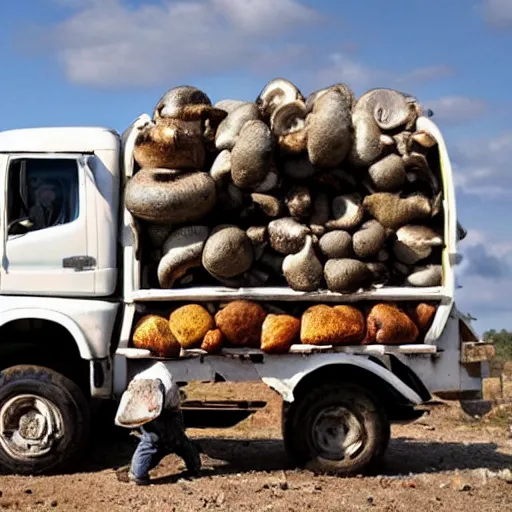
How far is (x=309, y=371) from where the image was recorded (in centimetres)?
892

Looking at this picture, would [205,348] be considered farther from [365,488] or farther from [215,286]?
[365,488]

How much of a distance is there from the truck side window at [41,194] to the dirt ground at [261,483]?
2.01 meters

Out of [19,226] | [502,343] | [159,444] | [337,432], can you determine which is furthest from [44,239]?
[502,343]

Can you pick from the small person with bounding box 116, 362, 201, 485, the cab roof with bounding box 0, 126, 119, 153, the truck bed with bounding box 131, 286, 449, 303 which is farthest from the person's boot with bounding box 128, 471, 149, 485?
the cab roof with bounding box 0, 126, 119, 153

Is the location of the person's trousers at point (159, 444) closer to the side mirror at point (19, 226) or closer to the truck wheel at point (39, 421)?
the truck wheel at point (39, 421)

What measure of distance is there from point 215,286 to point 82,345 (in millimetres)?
1271

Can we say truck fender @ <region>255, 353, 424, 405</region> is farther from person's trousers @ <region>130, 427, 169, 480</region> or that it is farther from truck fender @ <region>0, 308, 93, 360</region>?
truck fender @ <region>0, 308, 93, 360</region>

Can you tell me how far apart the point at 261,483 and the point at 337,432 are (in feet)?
3.10

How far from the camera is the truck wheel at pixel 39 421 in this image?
8992 millimetres

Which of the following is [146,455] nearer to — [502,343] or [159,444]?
[159,444]

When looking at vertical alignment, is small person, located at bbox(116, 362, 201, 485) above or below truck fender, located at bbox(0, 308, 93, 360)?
below

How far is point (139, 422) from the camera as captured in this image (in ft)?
28.1

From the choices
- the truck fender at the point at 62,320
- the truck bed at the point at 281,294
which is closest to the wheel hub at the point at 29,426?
the truck fender at the point at 62,320

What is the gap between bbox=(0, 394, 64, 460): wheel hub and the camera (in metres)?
9.00
